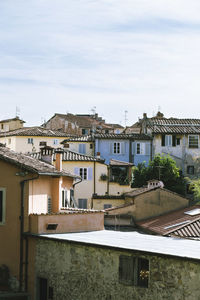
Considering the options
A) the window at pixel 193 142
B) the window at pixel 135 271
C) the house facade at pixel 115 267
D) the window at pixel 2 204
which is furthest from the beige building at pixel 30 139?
the window at pixel 135 271

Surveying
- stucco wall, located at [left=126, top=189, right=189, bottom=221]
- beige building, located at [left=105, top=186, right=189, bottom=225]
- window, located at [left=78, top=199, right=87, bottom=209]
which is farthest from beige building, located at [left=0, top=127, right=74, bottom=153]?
stucco wall, located at [left=126, top=189, right=189, bottom=221]

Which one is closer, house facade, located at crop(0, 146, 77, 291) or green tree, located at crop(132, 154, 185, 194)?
house facade, located at crop(0, 146, 77, 291)

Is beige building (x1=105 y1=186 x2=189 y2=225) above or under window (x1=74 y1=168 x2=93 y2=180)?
under

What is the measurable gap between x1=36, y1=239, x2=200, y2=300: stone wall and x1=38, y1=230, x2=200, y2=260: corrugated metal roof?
0.66 ft

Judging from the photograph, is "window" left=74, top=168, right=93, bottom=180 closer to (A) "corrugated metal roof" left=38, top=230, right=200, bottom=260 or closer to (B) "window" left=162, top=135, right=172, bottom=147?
(B) "window" left=162, top=135, right=172, bottom=147

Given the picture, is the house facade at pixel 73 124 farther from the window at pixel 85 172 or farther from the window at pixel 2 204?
the window at pixel 2 204

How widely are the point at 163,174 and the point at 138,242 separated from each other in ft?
108

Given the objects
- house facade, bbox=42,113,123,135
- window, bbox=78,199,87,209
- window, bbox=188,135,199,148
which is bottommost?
window, bbox=78,199,87,209

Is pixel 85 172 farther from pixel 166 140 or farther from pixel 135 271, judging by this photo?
pixel 135 271

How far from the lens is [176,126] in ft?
186

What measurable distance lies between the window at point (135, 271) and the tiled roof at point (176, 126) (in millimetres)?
39135

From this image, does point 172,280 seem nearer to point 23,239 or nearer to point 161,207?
point 23,239

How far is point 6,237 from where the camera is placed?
67.5 ft

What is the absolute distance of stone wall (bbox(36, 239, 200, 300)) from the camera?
48.6 feet
